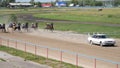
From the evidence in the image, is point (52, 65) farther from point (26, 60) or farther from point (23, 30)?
point (23, 30)

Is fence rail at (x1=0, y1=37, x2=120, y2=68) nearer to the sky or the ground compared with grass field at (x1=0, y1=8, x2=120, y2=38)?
nearer to the sky

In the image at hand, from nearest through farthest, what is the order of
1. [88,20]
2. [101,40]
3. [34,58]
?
[34,58], [101,40], [88,20]

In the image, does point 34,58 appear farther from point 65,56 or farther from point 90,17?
point 90,17

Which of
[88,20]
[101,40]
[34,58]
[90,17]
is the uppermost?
[34,58]

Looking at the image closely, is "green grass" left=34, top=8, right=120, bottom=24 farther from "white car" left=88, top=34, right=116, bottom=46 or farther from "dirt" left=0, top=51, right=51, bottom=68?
"dirt" left=0, top=51, right=51, bottom=68

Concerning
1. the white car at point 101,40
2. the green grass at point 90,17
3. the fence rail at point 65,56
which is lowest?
the green grass at point 90,17

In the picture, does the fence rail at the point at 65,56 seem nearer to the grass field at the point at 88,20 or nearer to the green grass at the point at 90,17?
the grass field at the point at 88,20

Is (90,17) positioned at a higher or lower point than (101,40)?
lower

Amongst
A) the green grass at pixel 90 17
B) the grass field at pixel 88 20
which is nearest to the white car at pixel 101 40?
the grass field at pixel 88 20

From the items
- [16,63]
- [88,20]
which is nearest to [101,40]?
[16,63]

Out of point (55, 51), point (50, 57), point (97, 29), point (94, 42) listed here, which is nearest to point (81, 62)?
point (50, 57)

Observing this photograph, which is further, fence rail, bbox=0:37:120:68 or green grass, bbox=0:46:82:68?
green grass, bbox=0:46:82:68

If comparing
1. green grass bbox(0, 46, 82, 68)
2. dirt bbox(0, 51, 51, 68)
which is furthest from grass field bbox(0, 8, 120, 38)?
dirt bbox(0, 51, 51, 68)

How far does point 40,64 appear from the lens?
83.8 feet
